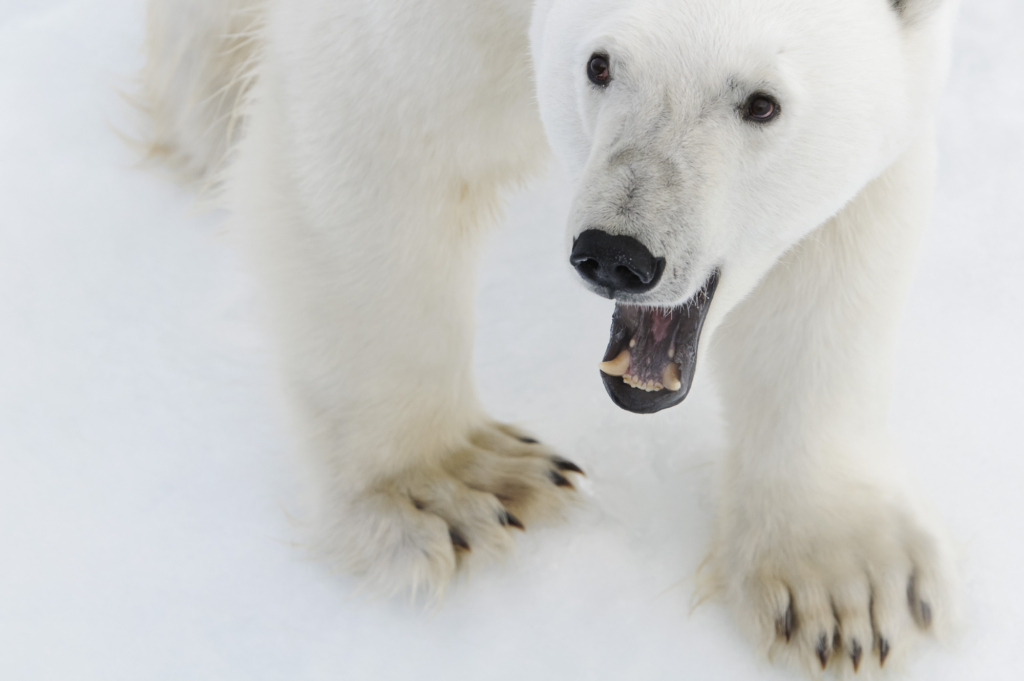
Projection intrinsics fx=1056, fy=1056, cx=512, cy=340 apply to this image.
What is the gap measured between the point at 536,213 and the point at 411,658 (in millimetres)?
1146

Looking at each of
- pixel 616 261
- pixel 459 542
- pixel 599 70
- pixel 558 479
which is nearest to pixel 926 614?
pixel 558 479

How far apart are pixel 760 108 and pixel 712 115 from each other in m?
0.05

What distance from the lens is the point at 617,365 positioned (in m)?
1.29

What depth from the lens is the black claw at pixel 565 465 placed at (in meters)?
1.78

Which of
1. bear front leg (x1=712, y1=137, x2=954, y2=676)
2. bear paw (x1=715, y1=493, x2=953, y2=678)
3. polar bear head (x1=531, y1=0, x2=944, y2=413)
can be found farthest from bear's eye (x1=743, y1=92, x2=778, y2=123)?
bear paw (x1=715, y1=493, x2=953, y2=678)

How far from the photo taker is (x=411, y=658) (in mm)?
1610

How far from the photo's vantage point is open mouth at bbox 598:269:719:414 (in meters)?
1.28

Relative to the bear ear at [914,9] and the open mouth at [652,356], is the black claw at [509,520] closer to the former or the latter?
the open mouth at [652,356]

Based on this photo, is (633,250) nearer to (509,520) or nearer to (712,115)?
(712,115)

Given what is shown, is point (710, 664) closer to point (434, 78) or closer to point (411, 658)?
point (411, 658)

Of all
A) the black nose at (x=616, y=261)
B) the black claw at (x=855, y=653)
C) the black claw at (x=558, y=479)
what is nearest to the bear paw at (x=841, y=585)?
the black claw at (x=855, y=653)

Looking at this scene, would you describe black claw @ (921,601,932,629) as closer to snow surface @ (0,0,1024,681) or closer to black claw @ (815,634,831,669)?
snow surface @ (0,0,1024,681)

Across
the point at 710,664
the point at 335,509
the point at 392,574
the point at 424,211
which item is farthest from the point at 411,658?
the point at 424,211

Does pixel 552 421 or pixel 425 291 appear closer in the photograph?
pixel 425 291
